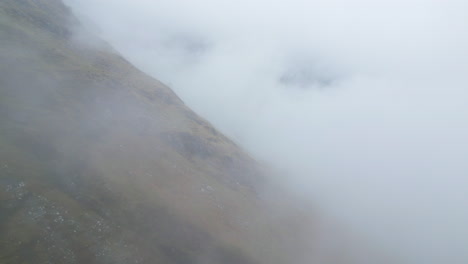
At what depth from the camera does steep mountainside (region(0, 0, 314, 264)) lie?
4709 cm

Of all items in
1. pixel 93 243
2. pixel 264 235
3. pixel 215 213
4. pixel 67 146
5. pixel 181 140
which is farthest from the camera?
pixel 181 140

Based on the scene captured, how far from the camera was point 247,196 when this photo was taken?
9556cm

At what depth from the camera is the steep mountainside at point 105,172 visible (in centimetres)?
4709

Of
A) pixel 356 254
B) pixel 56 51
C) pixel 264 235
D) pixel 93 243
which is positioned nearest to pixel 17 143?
pixel 93 243

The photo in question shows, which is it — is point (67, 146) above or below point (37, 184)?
above

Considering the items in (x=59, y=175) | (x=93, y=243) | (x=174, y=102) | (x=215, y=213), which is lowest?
(x=93, y=243)

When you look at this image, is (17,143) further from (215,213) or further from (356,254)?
(356,254)

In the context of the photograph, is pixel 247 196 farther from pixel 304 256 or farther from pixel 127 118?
pixel 127 118

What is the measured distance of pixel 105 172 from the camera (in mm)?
62969

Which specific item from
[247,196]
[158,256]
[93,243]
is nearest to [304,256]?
[247,196]

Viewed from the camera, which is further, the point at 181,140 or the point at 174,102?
the point at 174,102

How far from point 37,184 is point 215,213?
3879 centimetres

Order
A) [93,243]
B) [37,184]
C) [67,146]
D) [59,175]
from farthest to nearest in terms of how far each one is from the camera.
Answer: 1. [67,146]
2. [59,175]
3. [37,184]
4. [93,243]

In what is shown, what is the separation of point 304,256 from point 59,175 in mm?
64943
